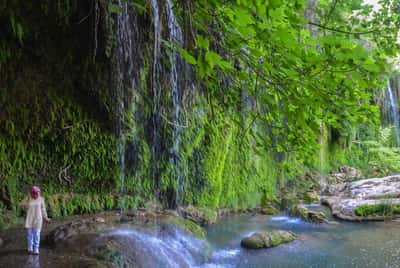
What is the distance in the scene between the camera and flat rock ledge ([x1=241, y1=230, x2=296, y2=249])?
630 centimetres

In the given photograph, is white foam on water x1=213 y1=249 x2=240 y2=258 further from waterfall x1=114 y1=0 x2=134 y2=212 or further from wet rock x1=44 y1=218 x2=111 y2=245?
waterfall x1=114 y1=0 x2=134 y2=212

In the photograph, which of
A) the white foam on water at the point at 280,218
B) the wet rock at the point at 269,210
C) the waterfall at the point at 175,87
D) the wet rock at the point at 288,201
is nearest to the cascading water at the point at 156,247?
the waterfall at the point at 175,87

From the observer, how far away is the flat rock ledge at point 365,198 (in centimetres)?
893

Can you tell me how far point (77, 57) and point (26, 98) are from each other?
1.12 metres

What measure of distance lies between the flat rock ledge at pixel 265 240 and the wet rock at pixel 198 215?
1.37 m

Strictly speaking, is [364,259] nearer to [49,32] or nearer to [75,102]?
[75,102]

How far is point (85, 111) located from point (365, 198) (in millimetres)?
8073

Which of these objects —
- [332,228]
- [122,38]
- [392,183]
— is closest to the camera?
[122,38]

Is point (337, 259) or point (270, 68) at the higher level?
point (270, 68)

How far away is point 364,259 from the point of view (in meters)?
5.77

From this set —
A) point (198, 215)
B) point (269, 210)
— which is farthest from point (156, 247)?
point (269, 210)

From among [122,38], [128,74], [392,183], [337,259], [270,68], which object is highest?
[122,38]

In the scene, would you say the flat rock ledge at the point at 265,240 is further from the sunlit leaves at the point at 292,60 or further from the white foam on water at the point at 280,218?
the sunlit leaves at the point at 292,60

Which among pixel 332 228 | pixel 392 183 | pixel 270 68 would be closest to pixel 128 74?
pixel 270 68
